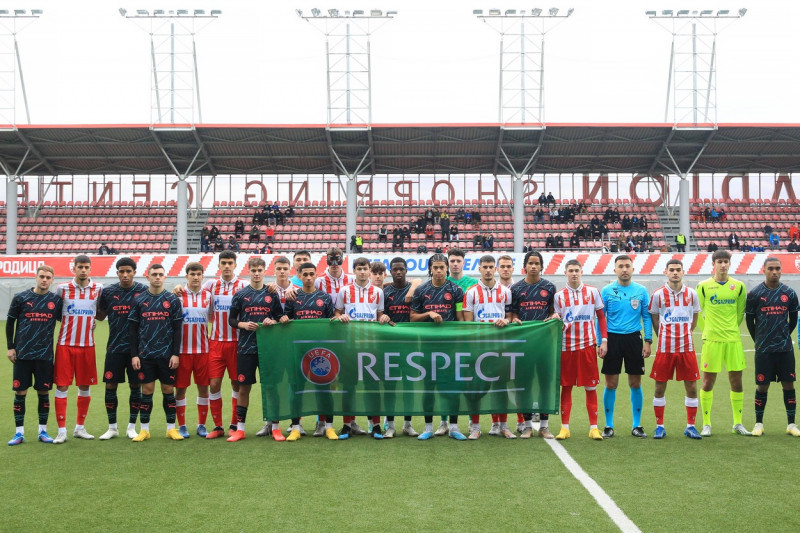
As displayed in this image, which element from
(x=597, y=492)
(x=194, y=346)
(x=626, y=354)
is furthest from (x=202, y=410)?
(x=626, y=354)

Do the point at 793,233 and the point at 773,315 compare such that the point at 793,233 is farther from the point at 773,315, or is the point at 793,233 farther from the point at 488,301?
the point at 488,301

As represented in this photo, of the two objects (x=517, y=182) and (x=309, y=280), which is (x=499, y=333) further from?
(x=517, y=182)

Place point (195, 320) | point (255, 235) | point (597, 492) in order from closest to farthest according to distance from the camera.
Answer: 1. point (597, 492)
2. point (195, 320)
3. point (255, 235)

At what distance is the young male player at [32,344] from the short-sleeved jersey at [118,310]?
529 millimetres

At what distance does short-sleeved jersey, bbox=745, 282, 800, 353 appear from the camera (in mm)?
7285

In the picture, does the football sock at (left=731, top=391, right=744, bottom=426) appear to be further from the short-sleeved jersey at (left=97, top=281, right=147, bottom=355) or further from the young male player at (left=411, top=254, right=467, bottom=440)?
the short-sleeved jersey at (left=97, top=281, right=147, bottom=355)

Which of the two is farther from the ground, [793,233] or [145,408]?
[793,233]

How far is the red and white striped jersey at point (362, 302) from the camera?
290 inches

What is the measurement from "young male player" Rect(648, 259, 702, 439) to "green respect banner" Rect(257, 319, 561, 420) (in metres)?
1.12

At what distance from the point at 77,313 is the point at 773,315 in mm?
7514

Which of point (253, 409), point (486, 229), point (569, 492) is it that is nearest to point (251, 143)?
point (486, 229)

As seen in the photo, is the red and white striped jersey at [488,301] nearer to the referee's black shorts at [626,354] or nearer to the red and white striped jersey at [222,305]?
the referee's black shorts at [626,354]

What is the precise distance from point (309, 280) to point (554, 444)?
306cm

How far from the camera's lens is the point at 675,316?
7238mm
